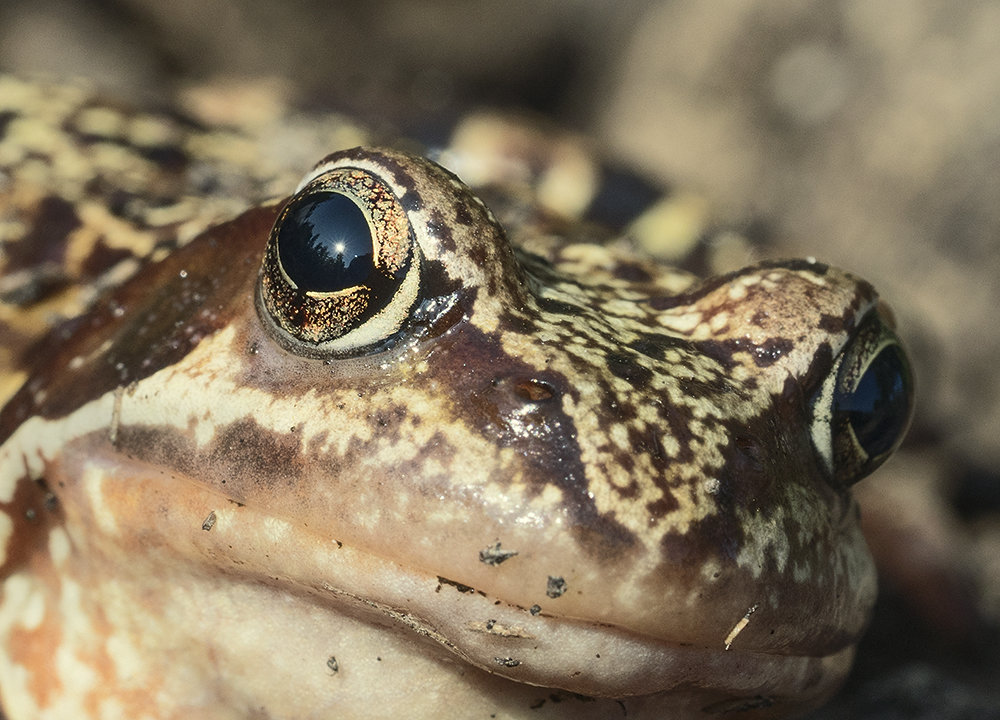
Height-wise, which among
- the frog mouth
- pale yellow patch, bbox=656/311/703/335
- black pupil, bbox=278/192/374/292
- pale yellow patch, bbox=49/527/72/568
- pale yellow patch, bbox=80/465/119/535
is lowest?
pale yellow patch, bbox=49/527/72/568

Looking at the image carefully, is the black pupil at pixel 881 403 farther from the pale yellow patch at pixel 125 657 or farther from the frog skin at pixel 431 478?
the pale yellow patch at pixel 125 657

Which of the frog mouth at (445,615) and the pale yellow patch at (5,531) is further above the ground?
the frog mouth at (445,615)

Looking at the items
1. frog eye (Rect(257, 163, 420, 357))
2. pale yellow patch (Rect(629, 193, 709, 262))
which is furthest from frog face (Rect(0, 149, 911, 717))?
pale yellow patch (Rect(629, 193, 709, 262))

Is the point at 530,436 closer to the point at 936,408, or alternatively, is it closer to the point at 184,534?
the point at 184,534

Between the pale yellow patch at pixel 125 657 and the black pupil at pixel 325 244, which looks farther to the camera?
the pale yellow patch at pixel 125 657

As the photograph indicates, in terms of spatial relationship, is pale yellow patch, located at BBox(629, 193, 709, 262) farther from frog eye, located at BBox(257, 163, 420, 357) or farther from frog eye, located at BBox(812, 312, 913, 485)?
frog eye, located at BBox(257, 163, 420, 357)

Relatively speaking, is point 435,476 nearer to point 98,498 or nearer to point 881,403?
point 98,498

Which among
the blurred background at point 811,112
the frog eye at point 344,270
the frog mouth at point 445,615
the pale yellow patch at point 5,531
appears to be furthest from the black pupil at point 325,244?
the blurred background at point 811,112

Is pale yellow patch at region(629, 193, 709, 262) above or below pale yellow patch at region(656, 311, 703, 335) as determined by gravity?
below
